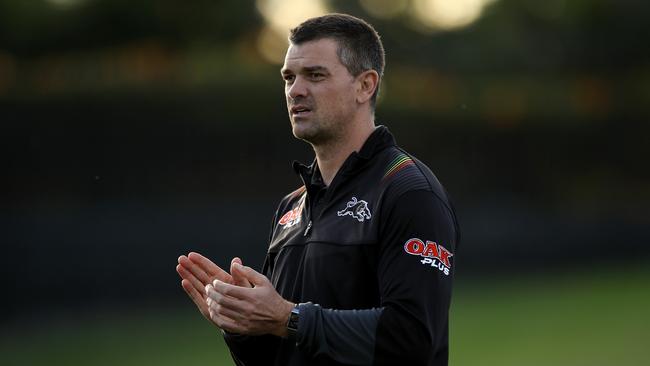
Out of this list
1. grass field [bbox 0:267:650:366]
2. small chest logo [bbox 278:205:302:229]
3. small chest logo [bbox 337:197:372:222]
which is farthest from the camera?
grass field [bbox 0:267:650:366]

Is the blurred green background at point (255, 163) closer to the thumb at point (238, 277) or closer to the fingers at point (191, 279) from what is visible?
the fingers at point (191, 279)

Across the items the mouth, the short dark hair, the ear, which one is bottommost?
the mouth

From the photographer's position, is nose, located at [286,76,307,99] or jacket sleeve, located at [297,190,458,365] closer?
jacket sleeve, located at [297,190,458,365]

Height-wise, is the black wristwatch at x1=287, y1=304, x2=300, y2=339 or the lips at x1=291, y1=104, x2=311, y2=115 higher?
the lips at x1=291, y1=104, x2=311, y2=115

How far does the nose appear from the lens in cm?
400

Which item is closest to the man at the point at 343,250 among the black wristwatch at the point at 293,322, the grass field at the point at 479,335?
the black wristwatch at the point at 293,322

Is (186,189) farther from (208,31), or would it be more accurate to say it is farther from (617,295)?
(617,295)

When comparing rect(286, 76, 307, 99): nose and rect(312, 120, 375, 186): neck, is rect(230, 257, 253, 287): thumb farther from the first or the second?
rect(286, 76, 307, 99): nose

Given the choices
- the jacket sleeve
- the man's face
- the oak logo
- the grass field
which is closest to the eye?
the man's face

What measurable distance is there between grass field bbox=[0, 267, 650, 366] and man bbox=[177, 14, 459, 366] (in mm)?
9030

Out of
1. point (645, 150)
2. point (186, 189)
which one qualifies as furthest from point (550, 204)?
point (186, 189)

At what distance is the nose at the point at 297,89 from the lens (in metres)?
4.00

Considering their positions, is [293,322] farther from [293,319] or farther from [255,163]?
[255,163]

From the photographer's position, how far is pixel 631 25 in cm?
2877
